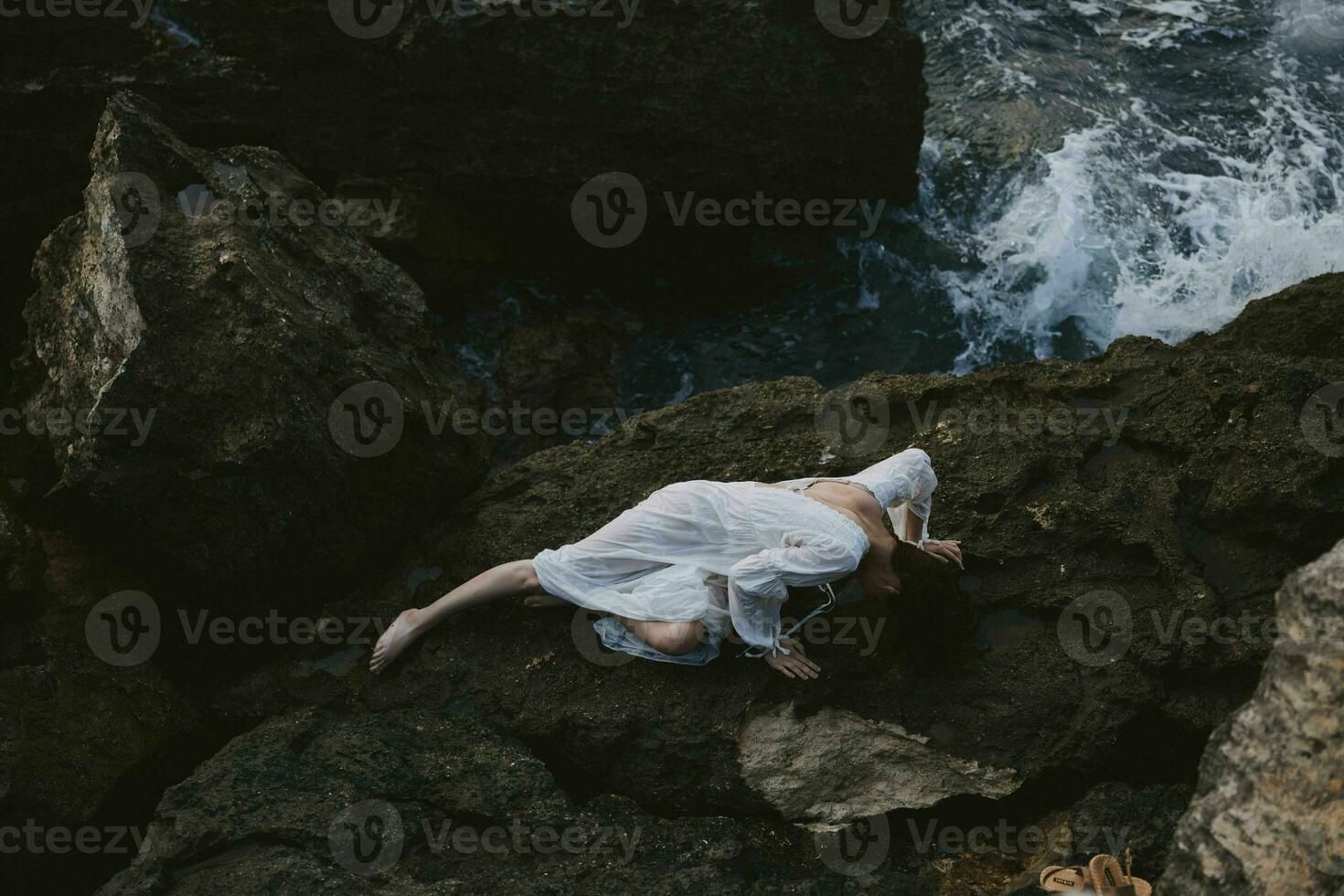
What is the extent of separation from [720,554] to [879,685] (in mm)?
851

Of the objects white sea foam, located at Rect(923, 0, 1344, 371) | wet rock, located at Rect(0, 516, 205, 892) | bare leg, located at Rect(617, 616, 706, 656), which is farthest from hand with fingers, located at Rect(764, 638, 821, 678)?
white sea foam, located at Rect(923, 0, 1344, 371)

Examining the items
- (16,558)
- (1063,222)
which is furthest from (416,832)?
(1063,222)

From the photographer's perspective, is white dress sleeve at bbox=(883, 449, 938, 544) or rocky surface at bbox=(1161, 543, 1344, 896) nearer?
rocky surface at bbox=(1161, 543, 1344, 896)

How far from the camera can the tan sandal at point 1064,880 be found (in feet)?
14.9

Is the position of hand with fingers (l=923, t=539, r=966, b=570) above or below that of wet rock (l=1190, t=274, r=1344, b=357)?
below

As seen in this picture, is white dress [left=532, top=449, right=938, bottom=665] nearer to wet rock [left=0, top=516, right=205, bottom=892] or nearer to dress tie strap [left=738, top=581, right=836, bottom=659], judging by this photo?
dress tie strap [left=738, top=581, right=836, bottom=659]

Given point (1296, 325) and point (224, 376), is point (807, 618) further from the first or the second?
point (1296, 325)

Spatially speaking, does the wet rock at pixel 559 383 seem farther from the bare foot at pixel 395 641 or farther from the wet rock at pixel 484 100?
the bare foot at pixel 395 641

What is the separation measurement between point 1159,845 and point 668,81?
535 centimetres

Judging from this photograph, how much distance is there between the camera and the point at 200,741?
5.80 metres

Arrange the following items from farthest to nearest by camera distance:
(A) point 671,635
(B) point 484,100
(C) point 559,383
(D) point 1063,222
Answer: (D) point 1063,222, (C) point 559,383, (B) point 484,100, (A) point 671,635

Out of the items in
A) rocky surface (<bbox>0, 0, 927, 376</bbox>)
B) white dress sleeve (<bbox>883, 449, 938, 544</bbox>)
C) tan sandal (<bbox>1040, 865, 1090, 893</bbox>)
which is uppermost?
rocky surface (<bbox>0, 0, 927, 376</bbox>)

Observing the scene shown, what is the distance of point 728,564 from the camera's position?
5.47 metres

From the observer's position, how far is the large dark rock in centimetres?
542
